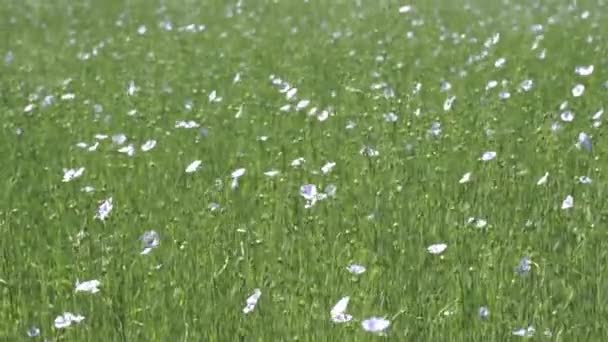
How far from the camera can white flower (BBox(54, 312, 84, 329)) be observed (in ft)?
12.0

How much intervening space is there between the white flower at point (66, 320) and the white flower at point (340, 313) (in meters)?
0.92

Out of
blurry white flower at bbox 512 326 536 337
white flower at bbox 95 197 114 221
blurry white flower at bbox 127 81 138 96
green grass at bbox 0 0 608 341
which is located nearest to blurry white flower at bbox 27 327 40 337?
green grass at bbox 0 0 608 341

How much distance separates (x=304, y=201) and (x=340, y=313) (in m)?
1.59

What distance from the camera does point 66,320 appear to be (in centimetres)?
371

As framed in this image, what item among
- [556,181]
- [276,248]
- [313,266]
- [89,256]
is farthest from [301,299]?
[556,181]

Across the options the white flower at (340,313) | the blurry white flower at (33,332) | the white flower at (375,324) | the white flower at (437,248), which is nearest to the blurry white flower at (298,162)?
the white flower at (437,248)

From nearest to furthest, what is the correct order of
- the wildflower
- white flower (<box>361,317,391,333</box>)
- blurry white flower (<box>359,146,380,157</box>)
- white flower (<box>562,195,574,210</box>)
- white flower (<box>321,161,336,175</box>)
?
white flower (<box>361,317,391,333</box>) < the wildflower < white flower (<box>562,195,574,210</box>) < white flower (<box>321,161,336,175</box>) < blurry white flower (<box>359,146,380,157</box>)

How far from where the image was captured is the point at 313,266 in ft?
13.9

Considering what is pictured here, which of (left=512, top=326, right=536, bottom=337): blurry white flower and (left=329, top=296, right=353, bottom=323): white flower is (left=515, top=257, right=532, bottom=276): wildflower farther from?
(left=329, top=296, right=353, bottom=323): white flower

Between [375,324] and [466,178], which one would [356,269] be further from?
[466,178]

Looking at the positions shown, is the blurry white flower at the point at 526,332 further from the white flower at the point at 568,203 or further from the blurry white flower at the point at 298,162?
the blurry white flower at the point at 298,162

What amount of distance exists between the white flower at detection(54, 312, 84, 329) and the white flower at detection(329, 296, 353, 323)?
0.92 meters

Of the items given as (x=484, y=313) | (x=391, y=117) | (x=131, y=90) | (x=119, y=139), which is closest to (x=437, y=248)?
(x=484, y=313)

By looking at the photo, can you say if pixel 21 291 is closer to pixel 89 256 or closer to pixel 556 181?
pixel 89 256
